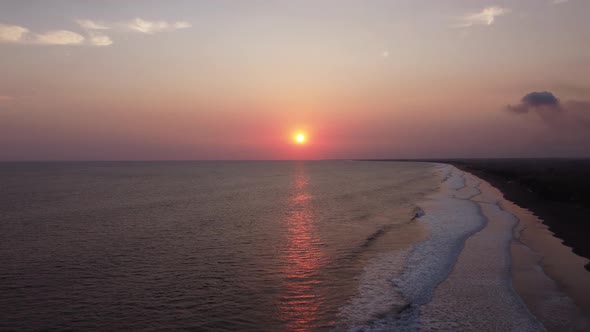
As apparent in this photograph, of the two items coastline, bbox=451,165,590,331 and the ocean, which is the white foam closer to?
the ocean

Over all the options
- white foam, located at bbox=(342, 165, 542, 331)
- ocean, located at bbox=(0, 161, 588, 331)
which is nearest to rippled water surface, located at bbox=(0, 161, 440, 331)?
ocean, located at bbox=(0, 161, 588, 331)

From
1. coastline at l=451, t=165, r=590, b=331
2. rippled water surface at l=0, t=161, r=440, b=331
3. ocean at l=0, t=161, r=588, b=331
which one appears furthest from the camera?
rippled water surface at l=0, t=161, r=440, b=331

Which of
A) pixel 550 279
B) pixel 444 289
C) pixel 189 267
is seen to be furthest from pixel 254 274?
pixel 550 279

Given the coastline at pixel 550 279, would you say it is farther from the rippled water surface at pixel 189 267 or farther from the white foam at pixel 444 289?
the rippled water surface at pixel 189 267

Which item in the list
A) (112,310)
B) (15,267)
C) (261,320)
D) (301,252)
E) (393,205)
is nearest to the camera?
(261,320)

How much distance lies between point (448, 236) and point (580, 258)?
7870mm

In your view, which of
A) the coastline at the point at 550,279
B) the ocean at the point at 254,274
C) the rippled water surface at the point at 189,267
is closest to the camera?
the coastline at the point at 550,279

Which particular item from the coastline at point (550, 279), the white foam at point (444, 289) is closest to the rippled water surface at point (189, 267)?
the white foam at point (444, 289)

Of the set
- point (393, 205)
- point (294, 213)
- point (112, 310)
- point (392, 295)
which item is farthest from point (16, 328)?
point (393, 205)

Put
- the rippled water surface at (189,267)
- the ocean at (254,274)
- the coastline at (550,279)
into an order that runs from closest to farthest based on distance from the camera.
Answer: the coastline at (550,279)
the ocean at (254,274)
the rippled water surface at (189,267)

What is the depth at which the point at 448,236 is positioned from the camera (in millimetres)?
26688

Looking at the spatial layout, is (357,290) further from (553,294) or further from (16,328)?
(16,328)

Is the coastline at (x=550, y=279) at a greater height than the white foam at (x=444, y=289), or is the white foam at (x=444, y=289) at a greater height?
the coastline at (x=550, y=279)

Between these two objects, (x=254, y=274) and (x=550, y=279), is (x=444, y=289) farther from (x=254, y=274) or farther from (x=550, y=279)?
(x=254, y=274)
